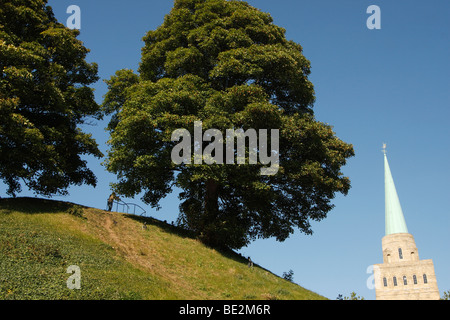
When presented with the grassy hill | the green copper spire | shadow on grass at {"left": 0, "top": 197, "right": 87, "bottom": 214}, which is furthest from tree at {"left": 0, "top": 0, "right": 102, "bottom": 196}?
the green copper spire

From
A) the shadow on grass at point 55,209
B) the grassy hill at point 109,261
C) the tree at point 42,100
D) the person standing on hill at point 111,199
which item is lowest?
the grassy hill at point 109,261

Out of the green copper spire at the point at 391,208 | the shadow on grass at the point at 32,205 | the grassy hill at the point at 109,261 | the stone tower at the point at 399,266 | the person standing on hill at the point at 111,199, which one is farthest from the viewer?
the green copper spire at the point at 391,208

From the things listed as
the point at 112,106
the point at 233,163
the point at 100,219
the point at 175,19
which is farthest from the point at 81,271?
the point at 175,19

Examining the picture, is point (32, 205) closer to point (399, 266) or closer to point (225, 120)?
point (225, 120)

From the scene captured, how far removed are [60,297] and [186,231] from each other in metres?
13.8

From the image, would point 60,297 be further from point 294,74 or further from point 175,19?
point 175,19

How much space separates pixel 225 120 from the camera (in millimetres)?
23172

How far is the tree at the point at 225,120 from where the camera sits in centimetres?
2384

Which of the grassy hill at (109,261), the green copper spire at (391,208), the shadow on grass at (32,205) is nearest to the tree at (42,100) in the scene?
the shadow on grass at (32,205)

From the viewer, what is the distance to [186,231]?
A: 26906 mm

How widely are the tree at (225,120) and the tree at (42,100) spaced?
9.56 ft

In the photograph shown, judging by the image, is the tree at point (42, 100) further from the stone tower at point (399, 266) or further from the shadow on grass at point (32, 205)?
the stone tower at point (399, 266)

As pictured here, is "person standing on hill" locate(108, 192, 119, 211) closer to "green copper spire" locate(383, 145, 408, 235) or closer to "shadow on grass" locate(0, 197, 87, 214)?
"shadow on grass" locate(0, 197, 87, 214)
